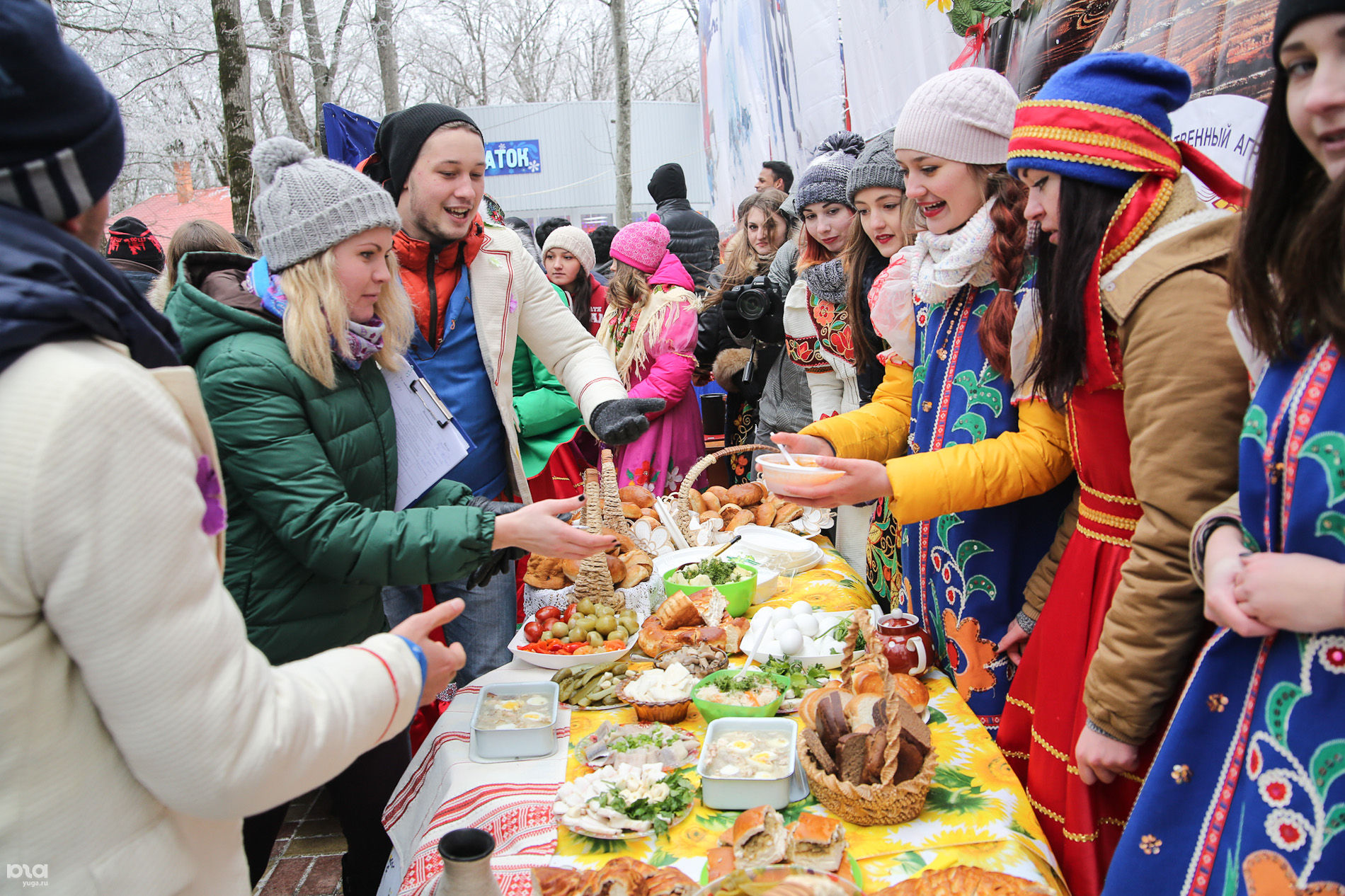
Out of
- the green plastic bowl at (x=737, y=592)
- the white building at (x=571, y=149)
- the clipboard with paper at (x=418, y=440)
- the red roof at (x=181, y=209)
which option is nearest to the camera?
the clipboard with paper at (x=418, y=440)

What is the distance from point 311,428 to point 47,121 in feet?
3.67

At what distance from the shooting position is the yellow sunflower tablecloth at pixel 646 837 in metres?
1.32

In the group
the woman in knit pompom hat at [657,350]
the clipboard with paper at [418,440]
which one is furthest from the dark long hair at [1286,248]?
the woman in knit pompom hat at [657,350]

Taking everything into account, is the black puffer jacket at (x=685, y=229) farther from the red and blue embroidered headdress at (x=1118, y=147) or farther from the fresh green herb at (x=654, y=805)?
the fresh green herb at (x=654, y=805)

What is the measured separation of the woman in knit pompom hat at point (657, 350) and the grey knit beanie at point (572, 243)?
0.76m

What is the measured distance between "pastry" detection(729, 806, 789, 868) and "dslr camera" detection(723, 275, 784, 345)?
302 cm

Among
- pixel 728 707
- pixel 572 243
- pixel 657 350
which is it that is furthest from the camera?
pixel 572 243

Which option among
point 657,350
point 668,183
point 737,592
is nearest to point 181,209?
point 668,183

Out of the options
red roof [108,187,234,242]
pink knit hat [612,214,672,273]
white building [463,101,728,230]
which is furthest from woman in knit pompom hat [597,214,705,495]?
white building [463,101,728,230]

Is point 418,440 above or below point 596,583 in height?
above

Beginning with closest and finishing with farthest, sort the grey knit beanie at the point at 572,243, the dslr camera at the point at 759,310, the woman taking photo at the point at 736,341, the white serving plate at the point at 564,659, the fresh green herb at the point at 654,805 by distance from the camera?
the fresh green herb at the point at 654,805 → the white serving plate at the point at 564,659 → the dslr camera at the point at 759,310 → the woman taking photo at the point at 736,341 → the grey knit beanie at the point at 572,243

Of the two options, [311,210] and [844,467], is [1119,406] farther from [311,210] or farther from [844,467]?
[311,210]

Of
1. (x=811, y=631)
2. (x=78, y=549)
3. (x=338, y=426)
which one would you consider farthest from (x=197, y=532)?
(x=811, y=631)

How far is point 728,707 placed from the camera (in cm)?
170
